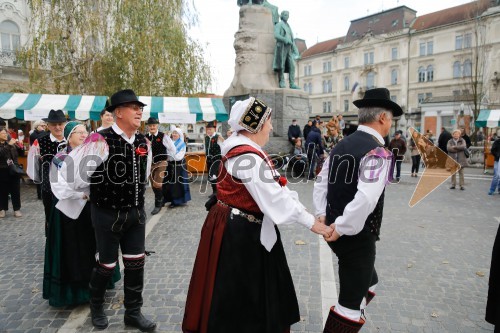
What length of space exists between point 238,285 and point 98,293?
1.59 m

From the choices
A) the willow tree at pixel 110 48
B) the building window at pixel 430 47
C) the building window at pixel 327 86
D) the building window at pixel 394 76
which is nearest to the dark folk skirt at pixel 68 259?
the willow tree at pixel 110 48

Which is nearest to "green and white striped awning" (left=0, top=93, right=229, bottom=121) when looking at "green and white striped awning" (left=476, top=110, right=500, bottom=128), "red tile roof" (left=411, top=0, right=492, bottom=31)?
"green and white striped awning" (left=476, top=110, right=500, bottom=128)

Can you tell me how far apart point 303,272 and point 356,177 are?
2423 mm

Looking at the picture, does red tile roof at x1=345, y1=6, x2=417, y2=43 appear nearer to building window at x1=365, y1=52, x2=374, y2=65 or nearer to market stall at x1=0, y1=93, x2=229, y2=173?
building window at x1=365, y1=52, x2=374, y2=65

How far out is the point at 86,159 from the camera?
3.16 m

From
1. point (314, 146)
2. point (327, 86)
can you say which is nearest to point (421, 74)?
point (327, 86)

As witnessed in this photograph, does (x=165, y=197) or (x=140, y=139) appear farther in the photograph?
(x=165, y=197)

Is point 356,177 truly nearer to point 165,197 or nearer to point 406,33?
point 165,197

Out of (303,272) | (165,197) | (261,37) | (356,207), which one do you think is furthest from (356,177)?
(261,37)

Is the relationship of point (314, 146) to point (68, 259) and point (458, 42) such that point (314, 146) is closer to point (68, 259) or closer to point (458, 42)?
point (68, 259)

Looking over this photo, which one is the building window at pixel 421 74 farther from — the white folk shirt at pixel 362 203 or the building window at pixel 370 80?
the white folk shirt at pixel 362 203

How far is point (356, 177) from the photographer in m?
2.57

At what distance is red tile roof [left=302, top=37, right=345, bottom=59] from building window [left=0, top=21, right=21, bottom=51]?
48.2 metres

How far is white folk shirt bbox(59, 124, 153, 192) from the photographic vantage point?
10.3 ft
